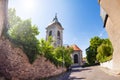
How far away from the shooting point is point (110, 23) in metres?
1.98

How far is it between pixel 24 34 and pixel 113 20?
42.5 feet

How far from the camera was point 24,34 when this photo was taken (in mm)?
14391

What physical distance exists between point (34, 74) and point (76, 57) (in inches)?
1843

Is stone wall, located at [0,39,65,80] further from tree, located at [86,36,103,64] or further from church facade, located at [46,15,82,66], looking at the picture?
church facade, located at [46,15,82,66]

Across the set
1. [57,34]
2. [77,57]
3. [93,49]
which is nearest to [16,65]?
[93,49]

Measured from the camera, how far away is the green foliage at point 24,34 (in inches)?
526

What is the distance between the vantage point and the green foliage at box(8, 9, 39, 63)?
1337cm

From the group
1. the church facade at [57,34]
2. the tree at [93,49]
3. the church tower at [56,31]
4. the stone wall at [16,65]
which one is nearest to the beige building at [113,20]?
the stone wall at [16,65]

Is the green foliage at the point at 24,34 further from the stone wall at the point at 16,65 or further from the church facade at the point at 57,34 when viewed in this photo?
the church facade at the point at 57,34

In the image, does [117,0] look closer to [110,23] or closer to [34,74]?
[110,23]

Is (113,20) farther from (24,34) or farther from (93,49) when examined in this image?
(93,49)

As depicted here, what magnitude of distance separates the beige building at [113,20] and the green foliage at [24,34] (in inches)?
444

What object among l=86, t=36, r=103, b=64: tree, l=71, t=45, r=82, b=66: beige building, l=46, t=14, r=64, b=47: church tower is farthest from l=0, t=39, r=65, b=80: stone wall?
l=71, t=45, r=82, b=66: beige building

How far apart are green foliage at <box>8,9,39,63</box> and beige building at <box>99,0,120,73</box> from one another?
11.3 metres
